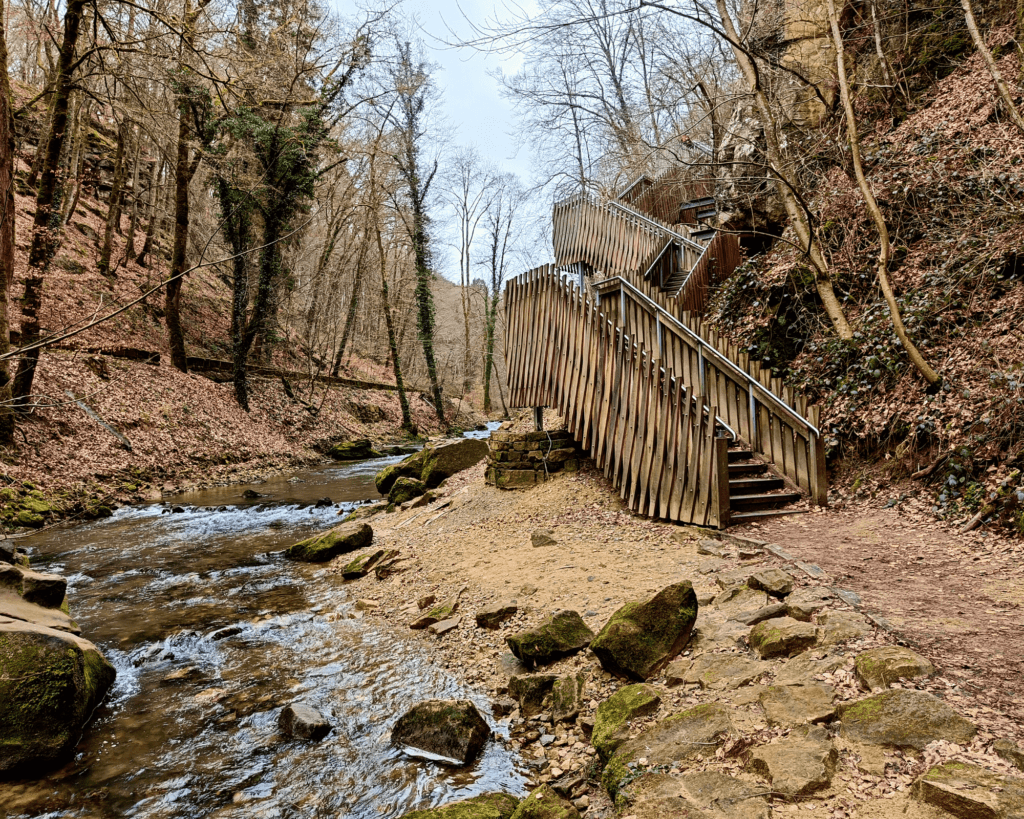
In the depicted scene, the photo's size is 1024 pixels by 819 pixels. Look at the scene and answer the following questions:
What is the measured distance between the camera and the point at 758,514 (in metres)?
5.73

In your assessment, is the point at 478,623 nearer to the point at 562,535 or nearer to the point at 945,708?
the point at 562,535

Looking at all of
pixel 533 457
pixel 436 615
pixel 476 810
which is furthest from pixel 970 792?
pixel 533 457

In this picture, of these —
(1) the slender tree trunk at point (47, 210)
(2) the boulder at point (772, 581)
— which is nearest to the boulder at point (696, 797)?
(2) the boulder at point (772, 581)

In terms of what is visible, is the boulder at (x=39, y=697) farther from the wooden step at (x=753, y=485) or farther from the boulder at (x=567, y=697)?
the wooden step at (x=753, y=485)

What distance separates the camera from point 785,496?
A: 5.98 meters

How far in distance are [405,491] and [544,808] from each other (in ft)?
25.2

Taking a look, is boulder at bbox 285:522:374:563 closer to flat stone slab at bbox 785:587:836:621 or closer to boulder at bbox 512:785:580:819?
boulder at bbox 512:785:580:819

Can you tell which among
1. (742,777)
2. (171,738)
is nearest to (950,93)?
(742,777)

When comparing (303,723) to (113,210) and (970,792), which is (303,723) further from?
(113,210)

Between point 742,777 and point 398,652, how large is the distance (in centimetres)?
296

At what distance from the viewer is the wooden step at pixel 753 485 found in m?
6.13

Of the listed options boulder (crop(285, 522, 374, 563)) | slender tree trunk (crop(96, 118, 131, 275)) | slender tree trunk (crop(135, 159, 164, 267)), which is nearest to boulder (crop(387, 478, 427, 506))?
boulder (crop(285, 522, 374, 563))

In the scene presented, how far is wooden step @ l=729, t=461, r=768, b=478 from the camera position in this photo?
6406 millimetres

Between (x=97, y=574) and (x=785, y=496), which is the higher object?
(x=785, y=496)
